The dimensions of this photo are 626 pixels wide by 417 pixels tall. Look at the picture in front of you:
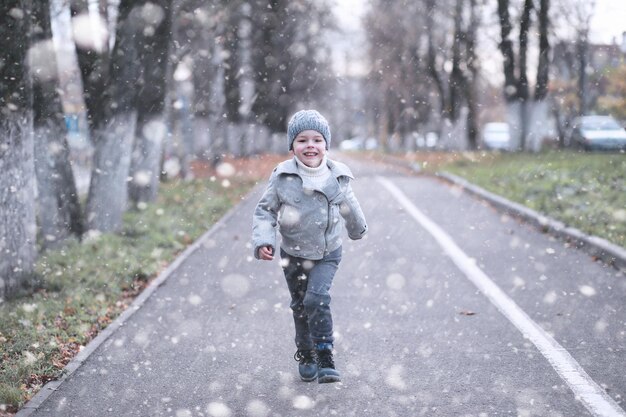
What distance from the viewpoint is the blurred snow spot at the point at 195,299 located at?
740cm

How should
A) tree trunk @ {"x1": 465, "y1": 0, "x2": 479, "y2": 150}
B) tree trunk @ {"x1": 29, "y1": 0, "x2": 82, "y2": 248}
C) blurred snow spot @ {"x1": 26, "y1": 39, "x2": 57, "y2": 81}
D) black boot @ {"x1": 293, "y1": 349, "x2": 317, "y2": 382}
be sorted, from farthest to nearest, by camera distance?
tree trunk @ {"x1": 465, "y1": 0, "x2": 479, "y2": 150}
tree trunk @ {"x1": 29, "y1": 0, "x2": 82, "y2": 248}
blurred snow spot @ {"x1": 26, "y1": 39, "x2": 57, "y2": 81}
black boot @ {"x1": 293, "y1": 349, "x2": 317, "y2": 382}

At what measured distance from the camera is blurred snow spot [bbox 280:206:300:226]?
15.6 feet

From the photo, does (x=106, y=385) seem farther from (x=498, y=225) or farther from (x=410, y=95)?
(x=410, y=95)

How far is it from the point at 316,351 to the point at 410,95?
42027 mm

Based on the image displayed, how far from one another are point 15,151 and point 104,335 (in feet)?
8.97

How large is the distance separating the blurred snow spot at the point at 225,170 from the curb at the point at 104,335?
1780 centimetres

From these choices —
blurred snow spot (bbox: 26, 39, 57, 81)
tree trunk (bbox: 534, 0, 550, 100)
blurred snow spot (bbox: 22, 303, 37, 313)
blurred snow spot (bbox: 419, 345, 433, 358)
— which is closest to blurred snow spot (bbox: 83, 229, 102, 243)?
blurred snow spot (bbox: 26, 39, 57, 81)

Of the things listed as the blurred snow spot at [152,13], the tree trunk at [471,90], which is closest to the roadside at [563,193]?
the blurred snow spot at [152,13]

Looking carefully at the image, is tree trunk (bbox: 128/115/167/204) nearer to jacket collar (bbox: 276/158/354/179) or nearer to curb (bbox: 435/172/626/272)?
curb (bbox: 435/172/626/272)

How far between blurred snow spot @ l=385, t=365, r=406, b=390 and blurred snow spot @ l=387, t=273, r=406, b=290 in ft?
8.83

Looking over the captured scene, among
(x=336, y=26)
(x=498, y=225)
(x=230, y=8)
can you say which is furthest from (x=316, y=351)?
(x=336, y=26)

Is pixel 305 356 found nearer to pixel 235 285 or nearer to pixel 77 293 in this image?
pixel 235 285

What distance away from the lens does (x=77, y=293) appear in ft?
25.8

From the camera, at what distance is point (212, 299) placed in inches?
297
